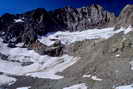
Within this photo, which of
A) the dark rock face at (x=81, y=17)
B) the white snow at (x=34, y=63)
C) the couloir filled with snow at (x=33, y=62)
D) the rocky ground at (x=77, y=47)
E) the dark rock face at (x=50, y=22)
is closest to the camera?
the rocky ground at (x=77, y=47)

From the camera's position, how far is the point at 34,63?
71688 millimetres

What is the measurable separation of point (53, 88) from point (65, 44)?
47.9 meters

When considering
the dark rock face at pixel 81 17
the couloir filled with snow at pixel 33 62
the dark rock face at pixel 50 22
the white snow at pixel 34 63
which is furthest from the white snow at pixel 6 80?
the dark rock face at pixel 81 17

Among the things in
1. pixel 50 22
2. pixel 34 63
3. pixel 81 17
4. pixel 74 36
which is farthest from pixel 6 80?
pixel 81 17

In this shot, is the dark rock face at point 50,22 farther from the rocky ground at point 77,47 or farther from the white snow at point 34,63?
the white snow at point 34,63

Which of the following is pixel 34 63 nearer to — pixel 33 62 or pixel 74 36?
pixel 33 62

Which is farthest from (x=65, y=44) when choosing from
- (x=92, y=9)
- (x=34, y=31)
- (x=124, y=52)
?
(x=92, y=9)

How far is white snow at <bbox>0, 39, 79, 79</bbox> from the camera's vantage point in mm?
59697

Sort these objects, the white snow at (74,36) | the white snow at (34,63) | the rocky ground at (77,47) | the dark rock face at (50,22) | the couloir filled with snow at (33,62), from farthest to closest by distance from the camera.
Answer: the dark rock face at (50,22), the white snow at (74,36), the white snow at (34,63), the couloir filled with snow at (33,62), the rocky ground at (77,47)

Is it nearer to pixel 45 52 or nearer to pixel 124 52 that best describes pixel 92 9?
pixel 45 52

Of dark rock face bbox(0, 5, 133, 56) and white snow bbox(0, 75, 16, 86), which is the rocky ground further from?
white snow bbox(0, 75, 16, 86)

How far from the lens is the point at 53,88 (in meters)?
39.1

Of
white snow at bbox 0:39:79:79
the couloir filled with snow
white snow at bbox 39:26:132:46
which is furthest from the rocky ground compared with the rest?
white snow at bbox 39:26:132:46

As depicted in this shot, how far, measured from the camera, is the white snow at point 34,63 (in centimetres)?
5970
